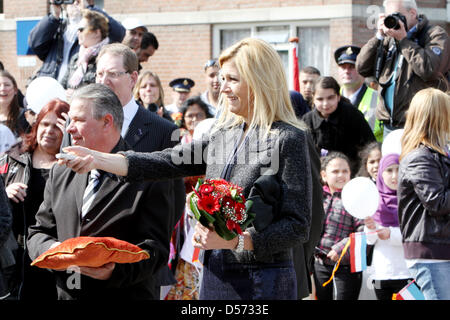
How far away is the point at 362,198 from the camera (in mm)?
5320

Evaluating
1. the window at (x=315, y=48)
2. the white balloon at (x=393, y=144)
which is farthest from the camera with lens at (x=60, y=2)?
the window at (x=315, y=48)

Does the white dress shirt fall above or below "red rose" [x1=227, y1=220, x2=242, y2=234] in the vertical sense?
above

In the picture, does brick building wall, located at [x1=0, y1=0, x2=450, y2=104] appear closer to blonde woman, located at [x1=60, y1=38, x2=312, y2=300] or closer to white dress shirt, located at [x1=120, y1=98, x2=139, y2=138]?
white dress shirt, located at [x1=120, y1=98, x2=139, y2=138]

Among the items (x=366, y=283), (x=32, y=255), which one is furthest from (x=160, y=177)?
(x=366, y=283)

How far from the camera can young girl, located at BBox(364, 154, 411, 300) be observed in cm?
568

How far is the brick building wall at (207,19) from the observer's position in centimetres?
1291

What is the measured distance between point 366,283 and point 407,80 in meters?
1.87

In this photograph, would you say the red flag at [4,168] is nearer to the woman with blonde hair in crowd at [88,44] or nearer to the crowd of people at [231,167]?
the crowd of people at [231,167]

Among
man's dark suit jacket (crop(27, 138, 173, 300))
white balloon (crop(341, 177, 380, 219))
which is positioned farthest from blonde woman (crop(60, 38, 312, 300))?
white balloon (crop(341, 177, 380, 219))

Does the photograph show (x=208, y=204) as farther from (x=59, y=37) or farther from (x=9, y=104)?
(x=59, y=37)

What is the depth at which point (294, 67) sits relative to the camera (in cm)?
901

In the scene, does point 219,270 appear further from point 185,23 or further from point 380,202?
point 185,23

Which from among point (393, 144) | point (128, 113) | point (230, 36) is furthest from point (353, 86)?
point (230, 36)

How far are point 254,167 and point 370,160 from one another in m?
3.70
